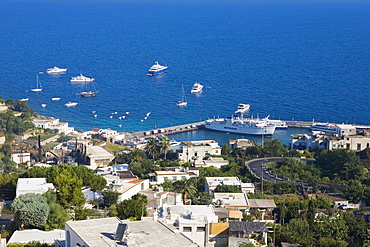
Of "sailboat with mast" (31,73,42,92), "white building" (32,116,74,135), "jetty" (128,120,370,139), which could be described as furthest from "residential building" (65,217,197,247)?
"sailboat with mast" (31,73,42,92)

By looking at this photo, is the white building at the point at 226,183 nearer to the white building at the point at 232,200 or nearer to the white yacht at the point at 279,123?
the white building at the point at 232,200

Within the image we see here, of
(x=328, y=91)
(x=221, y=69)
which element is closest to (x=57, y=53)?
(x=221, y=69)

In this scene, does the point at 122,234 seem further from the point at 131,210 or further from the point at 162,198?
the point at 162,198

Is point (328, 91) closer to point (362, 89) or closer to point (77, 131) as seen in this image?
point (362, 89)

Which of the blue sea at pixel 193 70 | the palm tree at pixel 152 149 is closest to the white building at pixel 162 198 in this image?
the palm tree at pixel 152 149

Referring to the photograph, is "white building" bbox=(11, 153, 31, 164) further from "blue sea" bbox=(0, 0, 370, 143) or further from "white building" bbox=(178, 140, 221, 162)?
"blue sea" bbox=(0, 0, 370, 143)

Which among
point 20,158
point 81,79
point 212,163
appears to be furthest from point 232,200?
point 81,79
